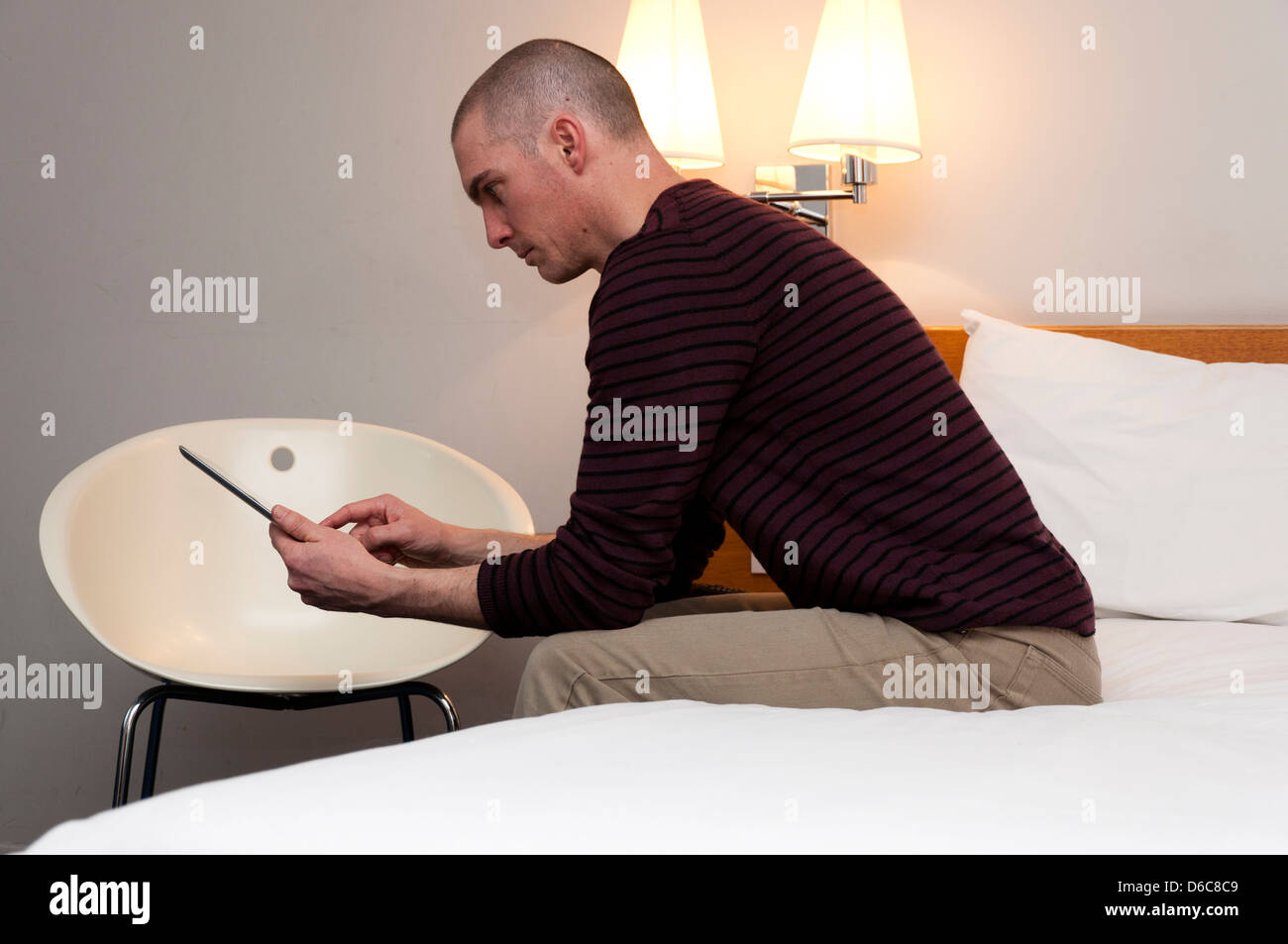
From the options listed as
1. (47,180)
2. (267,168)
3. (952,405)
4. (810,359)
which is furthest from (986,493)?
(47,180)

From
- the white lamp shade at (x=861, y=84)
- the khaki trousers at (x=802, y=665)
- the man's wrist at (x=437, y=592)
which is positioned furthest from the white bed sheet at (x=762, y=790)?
the white lamp shade at (x=861, y=84)

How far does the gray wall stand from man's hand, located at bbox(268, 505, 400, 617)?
Answer: 887 mm

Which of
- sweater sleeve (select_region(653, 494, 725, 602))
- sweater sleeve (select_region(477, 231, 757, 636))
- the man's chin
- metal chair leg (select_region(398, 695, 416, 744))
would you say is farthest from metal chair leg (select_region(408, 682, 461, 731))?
the man's chin

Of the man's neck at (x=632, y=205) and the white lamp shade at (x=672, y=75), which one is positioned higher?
the white lamp shade at (x=672, y=75)

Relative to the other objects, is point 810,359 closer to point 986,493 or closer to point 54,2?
point 986,493

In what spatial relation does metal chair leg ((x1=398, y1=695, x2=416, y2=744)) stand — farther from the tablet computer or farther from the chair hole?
the tablet computer

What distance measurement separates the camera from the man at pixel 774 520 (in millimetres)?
960

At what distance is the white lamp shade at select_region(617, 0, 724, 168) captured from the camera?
1687 mm

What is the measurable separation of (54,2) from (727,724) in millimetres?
1924

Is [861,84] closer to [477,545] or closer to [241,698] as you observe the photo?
[477,545]

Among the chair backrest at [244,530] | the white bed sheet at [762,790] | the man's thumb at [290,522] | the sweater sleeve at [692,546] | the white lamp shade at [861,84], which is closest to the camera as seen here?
the white bed sheet at [762,790]

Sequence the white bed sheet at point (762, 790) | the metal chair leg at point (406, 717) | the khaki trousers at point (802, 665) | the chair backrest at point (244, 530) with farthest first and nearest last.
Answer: the metal chair leg at point (406, 717), the chair backrest at point (244, 530), the khaki trousers at point (802, 665), the white bed sheet at point (762, 790)

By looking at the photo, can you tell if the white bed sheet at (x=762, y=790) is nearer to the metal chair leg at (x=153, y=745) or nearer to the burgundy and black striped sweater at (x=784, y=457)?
the burgundy and black striped sweater at (x=784, y=457)
